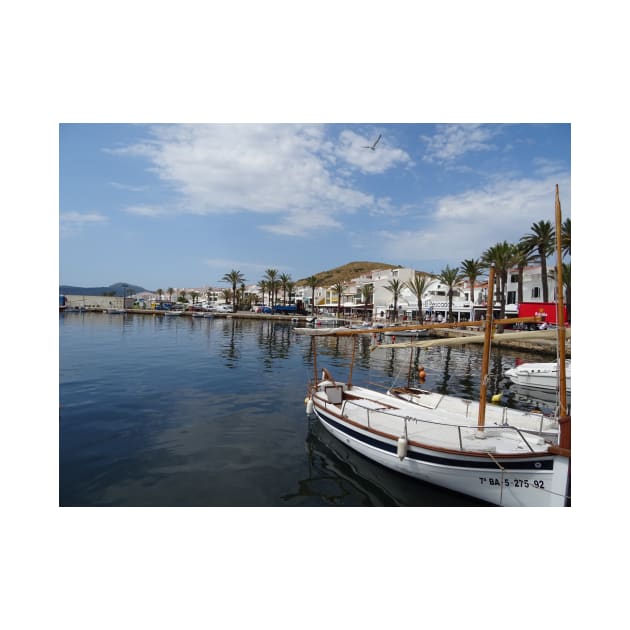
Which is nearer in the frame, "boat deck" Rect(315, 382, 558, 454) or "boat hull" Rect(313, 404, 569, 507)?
"boat hull" Rect(313, 404, 569, 507)

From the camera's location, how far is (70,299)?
432ft

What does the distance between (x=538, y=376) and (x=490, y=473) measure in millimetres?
19488

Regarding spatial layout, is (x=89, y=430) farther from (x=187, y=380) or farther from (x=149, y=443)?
(x=187, y=380)

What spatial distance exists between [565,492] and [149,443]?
481 inches

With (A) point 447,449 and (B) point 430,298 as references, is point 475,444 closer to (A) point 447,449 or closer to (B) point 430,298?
(A) point 447,449

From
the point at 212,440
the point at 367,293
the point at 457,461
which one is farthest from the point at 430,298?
the point at 457,461

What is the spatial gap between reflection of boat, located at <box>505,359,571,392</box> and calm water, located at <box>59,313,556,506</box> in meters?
1.24

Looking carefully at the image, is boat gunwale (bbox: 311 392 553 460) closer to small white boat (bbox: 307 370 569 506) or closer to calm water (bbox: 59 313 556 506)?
small white boat (bbox: 307 370 569 506)

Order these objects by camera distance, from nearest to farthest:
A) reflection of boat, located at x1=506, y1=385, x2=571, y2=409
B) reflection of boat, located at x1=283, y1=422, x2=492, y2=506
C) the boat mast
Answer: the boat mast → reflection of boat, located at x1=283, y1=422, x2=492, y2=506 → reflection of boat, located at x1=506, y1=385, x2=571, y2=409

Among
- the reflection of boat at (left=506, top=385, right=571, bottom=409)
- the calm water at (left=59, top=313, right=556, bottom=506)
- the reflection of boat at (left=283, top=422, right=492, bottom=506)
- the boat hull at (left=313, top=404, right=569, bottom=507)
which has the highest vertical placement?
the boat hull at (left=313, top=404, right=569, bottom=507)

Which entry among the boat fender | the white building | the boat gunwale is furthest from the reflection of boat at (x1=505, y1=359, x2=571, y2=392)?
the white building

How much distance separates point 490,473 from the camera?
8352mm

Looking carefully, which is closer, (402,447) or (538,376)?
(402,447)

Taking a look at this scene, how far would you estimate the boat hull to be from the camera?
25.2ft
